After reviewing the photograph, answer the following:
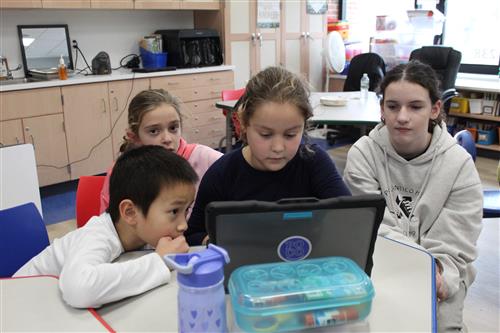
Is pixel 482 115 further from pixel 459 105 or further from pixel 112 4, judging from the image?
pixel 112 4

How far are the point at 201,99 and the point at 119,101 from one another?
2.95 feet

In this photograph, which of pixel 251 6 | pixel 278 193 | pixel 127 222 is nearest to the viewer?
pixel 127 222

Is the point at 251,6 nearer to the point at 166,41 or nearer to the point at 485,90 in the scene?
the point at 166,41

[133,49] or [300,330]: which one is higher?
[133,49]

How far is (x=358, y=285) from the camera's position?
77 cm

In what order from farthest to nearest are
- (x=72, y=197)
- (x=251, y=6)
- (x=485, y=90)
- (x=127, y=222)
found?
(x=251, y=6) → (x=485, y=90) → (x=72, y=197) → (x=127, y=222)

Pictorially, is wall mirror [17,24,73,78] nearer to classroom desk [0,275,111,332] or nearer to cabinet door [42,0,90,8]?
cabinet door [42,0,90,8]

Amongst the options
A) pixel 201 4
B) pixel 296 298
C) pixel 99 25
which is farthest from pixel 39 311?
pixel 201 4

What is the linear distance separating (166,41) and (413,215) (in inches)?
147

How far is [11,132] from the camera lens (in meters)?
3.47

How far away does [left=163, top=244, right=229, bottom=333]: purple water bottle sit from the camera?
691 mm

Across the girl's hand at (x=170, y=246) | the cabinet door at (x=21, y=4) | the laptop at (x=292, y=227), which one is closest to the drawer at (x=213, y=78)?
the cabinet door at (x=21, y=4)

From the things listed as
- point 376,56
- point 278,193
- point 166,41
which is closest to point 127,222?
point 278,193

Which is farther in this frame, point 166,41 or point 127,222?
point 166,41
